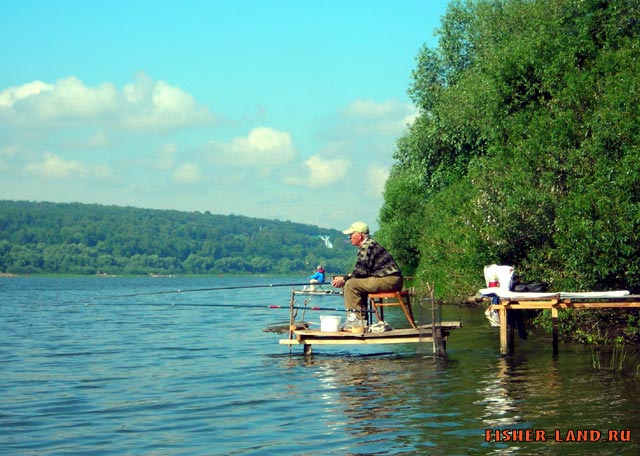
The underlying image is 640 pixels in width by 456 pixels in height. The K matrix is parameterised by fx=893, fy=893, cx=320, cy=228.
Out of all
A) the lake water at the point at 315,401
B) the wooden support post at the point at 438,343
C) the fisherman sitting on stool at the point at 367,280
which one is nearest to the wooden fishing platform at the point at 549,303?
the lake water at the point at 315,401

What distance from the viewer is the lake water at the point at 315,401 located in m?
11.0

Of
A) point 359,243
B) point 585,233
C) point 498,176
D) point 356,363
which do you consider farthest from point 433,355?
point 498,176

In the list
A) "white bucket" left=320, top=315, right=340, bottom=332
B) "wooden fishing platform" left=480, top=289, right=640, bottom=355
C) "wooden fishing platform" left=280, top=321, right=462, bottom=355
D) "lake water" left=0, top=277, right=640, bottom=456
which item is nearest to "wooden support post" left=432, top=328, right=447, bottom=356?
"wooden fishing platform" left=280, top=321, right=462, bottom=355

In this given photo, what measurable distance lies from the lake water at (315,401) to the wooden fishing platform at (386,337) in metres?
0.52

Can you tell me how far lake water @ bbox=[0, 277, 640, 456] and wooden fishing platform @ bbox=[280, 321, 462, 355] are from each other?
52 cm

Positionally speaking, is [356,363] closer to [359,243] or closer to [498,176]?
[359,243]

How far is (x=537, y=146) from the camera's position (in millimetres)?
23031

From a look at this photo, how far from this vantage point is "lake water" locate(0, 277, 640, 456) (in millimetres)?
11008

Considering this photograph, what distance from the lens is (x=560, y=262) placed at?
22.1m

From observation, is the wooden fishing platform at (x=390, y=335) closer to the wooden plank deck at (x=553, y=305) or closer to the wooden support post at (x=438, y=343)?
the wooden support post at (x=438, y=343)

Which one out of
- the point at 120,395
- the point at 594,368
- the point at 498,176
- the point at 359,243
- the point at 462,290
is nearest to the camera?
the point at 120,395

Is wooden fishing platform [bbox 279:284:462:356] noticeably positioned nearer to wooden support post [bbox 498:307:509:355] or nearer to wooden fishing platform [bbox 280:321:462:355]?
wooden fishing platform [bbox 280:321:462:355]

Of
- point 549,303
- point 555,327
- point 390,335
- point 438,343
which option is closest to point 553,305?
point 549,303

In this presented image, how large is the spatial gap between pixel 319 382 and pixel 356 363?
280 centimetres
